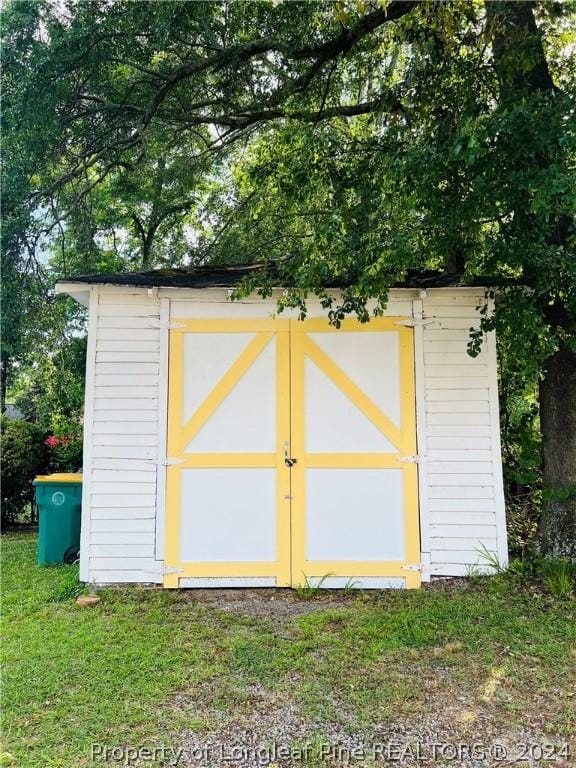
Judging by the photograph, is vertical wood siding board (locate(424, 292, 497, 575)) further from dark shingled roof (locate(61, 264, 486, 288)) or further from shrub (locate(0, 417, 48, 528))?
shrub (locate(0, 417, 48, 528))

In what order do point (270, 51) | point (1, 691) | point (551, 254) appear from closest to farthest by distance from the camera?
1. point (1, 691)
2. point (551, 254)
3. point (270, 51)

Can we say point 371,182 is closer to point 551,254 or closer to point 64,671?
point 551,254

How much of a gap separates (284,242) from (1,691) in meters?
5.92

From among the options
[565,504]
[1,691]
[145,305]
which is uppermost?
[145,305]

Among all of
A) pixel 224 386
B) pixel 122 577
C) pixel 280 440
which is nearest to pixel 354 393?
pixel 280 440

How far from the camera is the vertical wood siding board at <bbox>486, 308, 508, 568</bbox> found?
4125 millimetres

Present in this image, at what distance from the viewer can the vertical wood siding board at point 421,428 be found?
4117 millimetres

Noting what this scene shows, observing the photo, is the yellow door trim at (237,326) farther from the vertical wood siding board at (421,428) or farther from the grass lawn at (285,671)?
the grass lawn at (285,671)

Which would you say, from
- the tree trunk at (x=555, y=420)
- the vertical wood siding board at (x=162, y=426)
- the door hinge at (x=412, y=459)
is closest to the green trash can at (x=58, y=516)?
the vertical wood siding board at (x=162, y=426)

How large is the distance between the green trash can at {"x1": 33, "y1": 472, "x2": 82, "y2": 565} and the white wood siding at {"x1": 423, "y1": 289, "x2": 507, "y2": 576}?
3.32 metres

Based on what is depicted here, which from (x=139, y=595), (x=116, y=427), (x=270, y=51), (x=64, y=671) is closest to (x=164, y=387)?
(x=116, y=427)

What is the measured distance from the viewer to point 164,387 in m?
4.26

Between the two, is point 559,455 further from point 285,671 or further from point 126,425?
point 126,425

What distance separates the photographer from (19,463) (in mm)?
6680
